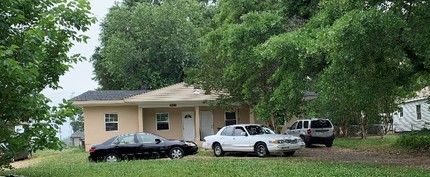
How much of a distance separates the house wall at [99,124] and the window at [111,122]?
0.65ft

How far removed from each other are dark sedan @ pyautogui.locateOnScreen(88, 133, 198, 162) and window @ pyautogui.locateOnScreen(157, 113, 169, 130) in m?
9.80

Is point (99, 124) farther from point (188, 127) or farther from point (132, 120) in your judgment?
point (188, 127)

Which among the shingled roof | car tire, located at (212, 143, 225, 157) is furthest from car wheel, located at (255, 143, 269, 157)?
the shingled roof

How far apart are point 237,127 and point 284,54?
7.04m

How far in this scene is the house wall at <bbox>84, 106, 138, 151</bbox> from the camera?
28.7 meters

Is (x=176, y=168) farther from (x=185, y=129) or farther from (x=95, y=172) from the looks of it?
(x=185, y=129)

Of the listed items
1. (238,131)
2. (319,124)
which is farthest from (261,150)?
(319,124)

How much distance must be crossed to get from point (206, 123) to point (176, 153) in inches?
424

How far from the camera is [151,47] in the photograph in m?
39.8

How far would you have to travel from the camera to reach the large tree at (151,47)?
129 ft

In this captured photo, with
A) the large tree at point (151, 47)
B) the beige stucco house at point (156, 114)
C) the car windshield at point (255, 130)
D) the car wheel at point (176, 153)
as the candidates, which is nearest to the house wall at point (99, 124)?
the beige stucco house at point (156, 114)

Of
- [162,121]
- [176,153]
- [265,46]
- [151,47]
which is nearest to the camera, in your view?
[265,46]

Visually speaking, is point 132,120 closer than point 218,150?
No

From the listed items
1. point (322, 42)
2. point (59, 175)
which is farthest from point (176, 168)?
point (322, 42)
